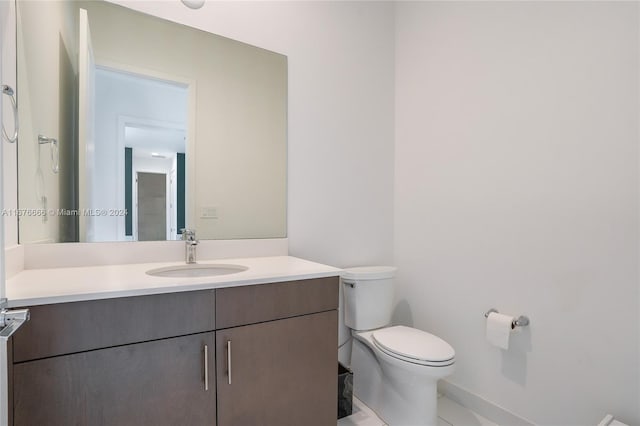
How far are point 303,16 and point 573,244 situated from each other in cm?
182

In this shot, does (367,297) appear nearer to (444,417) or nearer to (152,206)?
(444,417)

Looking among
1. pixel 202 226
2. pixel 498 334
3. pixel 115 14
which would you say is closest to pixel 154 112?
pixel 115 14

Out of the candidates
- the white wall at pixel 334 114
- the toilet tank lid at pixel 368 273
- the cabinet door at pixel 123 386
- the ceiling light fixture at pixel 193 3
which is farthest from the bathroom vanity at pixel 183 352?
the ceiling light fixture at pixel 193 3

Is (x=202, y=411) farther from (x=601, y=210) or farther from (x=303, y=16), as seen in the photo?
(x=303, y=16)

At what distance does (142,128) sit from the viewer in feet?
4.77

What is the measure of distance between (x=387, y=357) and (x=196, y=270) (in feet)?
3.27

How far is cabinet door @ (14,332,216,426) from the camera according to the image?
86 centimetres

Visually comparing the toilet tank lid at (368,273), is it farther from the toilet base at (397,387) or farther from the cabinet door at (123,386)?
the cabinet door at (123,386)

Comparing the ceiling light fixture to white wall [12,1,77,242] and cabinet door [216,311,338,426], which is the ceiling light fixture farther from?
cabinet door [216,311,338,426]

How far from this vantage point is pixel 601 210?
1.33 metres

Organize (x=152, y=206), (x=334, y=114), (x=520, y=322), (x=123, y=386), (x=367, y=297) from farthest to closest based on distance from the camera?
1. (x=334, y=114)
2. (x=367, y=297)
3. (x=520, y=322)
4. (x=152, y=206)
5. (x=123, y=386)

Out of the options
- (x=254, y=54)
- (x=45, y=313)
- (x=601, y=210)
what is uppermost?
(x=254, y=54)

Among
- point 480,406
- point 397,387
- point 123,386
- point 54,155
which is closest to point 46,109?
point 54,155

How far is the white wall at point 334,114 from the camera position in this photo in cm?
179
